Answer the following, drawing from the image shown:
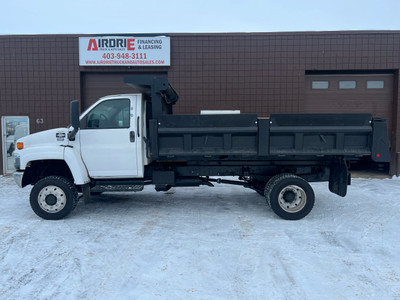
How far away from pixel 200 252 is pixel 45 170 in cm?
387

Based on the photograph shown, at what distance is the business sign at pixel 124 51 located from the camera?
10711 millimetres

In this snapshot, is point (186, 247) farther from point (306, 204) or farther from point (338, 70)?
point (338, 70)

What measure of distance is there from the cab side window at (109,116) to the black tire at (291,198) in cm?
311

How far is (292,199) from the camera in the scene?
5.92 m

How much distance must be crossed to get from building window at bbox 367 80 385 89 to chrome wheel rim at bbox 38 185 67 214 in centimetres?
1058

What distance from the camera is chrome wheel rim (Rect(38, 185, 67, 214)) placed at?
590 centimetres

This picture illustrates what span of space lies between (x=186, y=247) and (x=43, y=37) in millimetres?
9875

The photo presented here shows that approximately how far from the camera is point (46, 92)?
36.5 ft

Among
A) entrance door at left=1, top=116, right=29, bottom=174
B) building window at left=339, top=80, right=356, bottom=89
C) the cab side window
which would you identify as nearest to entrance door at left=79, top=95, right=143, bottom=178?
the cab side window

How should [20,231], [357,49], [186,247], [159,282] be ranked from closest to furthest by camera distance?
[159,282], [186,247], [20,231], [357,49]

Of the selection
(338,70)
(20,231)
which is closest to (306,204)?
(20,231)

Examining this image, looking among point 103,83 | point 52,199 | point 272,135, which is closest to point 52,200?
point 52,199

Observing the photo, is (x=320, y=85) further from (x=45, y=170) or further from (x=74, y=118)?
(x=45, y=170)

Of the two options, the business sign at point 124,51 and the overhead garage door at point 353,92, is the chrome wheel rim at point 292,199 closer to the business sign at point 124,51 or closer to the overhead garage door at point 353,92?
the overhead garage door at point 353,92
